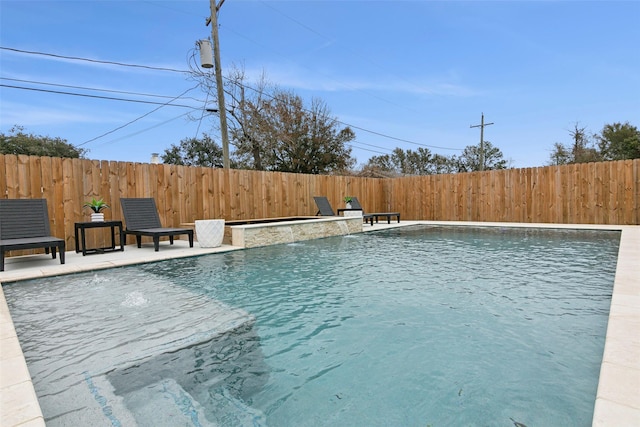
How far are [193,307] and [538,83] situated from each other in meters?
19.4

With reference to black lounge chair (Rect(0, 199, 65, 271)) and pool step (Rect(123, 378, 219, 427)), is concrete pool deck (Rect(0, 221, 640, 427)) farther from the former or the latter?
black lounge chair (Rect(0, 199, 65, 271))

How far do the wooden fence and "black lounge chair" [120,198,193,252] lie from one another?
46cm

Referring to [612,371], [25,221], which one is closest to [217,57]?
[25,221]

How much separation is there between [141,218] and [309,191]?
223 inches

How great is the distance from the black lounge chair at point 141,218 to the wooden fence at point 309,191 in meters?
0.46

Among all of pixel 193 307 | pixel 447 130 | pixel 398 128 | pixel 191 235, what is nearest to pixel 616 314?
pixel 193 307

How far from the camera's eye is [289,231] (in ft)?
26.2

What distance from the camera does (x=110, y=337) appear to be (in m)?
2.43

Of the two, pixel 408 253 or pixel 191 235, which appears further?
pixel 191 235

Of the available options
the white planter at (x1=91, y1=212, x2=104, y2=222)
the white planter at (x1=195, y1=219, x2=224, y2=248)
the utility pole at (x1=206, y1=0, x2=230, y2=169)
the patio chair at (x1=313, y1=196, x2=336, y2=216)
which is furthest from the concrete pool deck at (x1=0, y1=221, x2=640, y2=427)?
the patio chair at (x1=313, y1=196, x2=336, y2=216)

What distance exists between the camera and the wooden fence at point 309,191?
6.55 metres

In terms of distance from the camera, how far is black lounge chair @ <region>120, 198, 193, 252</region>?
22.0 ft

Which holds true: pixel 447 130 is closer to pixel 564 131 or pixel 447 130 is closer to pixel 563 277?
pixel 564 131

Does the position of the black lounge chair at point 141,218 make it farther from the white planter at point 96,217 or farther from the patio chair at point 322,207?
the patio chair at point 322,207
